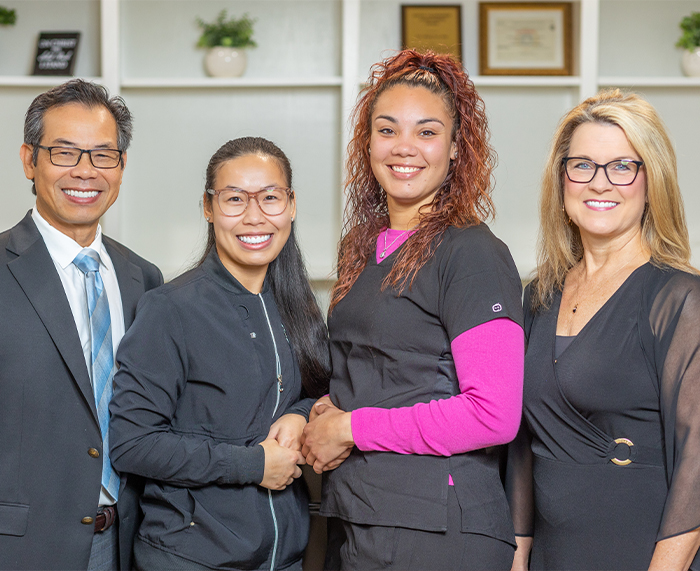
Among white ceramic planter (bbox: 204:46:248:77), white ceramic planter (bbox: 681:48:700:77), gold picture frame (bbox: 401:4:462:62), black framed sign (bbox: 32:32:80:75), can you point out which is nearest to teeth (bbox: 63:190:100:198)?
white ceramic planter (bbox: 204:46:248:77)

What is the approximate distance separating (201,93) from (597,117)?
2878mm

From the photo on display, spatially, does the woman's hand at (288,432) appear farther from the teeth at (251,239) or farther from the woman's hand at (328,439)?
the teeth at (251,239)

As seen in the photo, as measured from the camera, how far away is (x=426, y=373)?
154 centimetres

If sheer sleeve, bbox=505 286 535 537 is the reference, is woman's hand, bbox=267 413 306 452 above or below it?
above

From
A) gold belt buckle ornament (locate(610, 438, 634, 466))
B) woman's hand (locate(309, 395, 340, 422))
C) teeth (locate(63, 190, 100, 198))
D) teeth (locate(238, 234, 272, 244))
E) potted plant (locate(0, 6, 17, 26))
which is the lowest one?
gold belt buckle ornament (locate(610, 438, 634, 466))

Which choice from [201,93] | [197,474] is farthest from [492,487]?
[201,93]

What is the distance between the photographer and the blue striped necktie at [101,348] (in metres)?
1.68

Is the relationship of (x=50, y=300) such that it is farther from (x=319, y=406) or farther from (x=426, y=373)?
(x=426, y=373)

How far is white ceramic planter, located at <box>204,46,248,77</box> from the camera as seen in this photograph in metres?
4.02

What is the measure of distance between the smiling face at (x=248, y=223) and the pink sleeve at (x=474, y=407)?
54 cm

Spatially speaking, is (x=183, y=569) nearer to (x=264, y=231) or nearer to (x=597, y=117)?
Result: (x=264, y=231)

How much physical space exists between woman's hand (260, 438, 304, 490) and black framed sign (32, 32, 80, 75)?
3.20m

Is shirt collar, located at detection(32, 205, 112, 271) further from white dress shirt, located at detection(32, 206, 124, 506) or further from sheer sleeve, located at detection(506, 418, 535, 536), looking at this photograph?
sheer sleeve, located at detection(506, 418, 535, 536)

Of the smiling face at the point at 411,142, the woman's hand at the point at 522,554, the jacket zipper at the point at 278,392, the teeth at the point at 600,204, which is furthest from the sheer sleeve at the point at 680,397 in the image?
the jacket zipper at the point at 278,392
